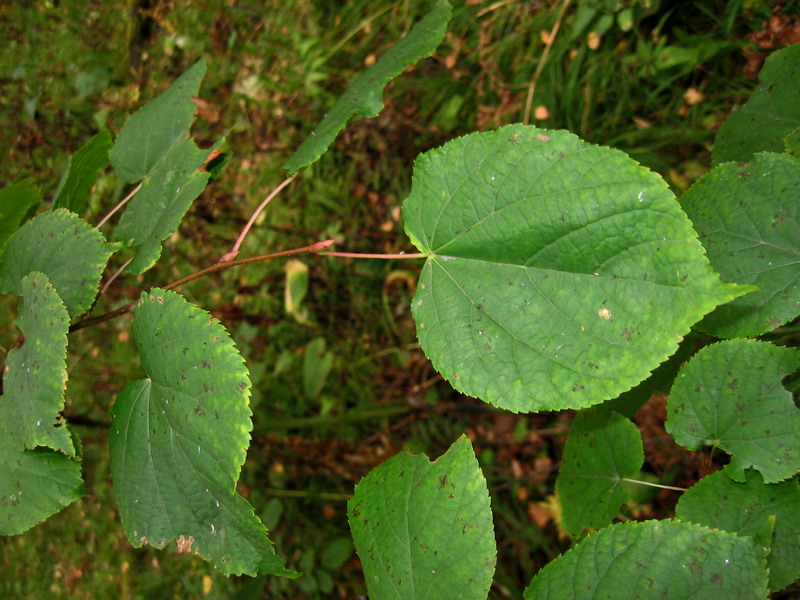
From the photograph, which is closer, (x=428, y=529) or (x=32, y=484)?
(x=428, y=529)

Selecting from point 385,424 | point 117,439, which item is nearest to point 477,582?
point 117,439

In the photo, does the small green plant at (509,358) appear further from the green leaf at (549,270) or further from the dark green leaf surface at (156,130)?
the dark green leaf surface at (156,130)

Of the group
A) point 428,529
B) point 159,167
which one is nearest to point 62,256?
point 159,167

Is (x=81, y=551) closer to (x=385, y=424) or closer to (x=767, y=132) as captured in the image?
(x=385, y=424)

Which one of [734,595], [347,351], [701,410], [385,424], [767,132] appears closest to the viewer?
[734,595]

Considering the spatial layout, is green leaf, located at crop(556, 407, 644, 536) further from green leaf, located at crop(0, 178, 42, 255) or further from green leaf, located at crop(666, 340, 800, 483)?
green leaf, located at crop(0, 178, 42, 255)

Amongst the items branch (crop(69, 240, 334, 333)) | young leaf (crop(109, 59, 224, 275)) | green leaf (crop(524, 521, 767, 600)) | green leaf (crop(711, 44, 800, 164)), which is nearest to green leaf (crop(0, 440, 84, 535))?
branch (crop(69, 240, 334, 333))

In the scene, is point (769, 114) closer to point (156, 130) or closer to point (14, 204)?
point (156, 130)
